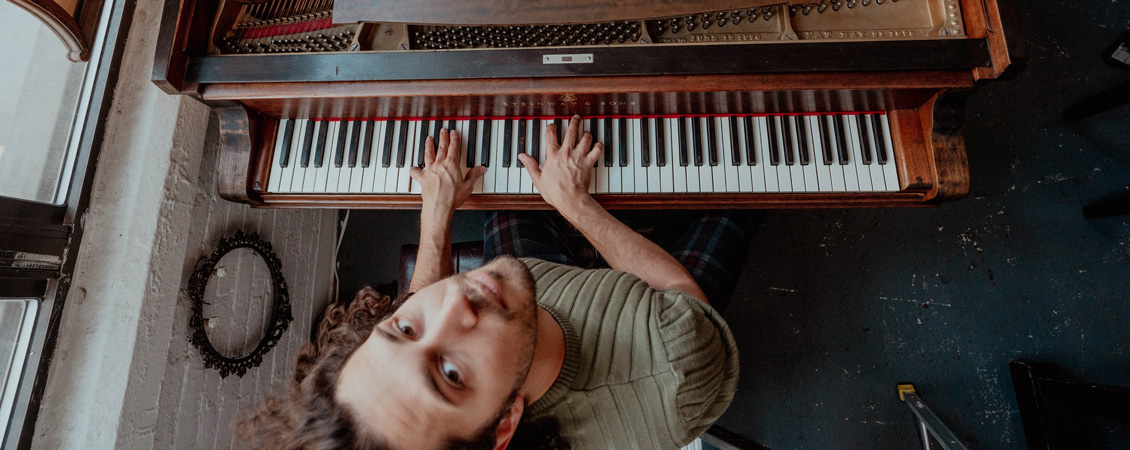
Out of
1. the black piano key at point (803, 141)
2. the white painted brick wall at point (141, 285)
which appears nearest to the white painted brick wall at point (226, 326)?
the white painted brick wall at point (141, 285)

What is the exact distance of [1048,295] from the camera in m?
2.32

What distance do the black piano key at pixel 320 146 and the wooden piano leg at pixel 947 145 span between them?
1.80 m

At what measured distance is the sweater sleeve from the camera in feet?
4.00

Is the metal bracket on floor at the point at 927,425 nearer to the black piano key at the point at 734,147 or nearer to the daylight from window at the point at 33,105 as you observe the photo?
the black piano key at the point at 734,147

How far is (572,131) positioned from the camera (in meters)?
1.64

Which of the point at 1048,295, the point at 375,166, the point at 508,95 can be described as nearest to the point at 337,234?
the point at 375,166

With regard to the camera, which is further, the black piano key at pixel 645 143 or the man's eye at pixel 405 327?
the black piano key at pixel 645 143

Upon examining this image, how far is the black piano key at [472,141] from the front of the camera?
171 centimetres

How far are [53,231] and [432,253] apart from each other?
1.02 meters

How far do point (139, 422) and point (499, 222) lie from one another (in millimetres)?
1230

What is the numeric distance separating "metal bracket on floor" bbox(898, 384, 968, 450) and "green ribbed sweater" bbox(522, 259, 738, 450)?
0.97 metres

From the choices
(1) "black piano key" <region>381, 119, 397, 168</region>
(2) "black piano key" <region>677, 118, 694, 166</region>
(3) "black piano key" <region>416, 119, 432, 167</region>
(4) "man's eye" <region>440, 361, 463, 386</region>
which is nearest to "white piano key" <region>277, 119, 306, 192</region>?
(1) "black piano key" <region>381, 119, 397, 168</region>

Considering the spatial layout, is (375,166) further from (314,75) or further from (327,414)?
(327,414)

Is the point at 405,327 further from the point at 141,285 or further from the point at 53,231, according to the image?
the point at 53,231
